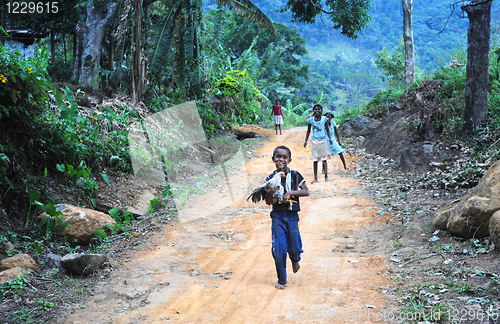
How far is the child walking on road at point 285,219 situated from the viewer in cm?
422

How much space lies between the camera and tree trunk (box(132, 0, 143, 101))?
10.3 metres

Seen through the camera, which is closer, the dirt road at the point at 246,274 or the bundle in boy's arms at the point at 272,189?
the dirt road at the point at 246,274

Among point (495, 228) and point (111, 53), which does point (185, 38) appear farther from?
point (495, 228)

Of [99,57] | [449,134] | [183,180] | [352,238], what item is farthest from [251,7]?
[352,238]

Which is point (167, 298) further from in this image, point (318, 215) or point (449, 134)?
point (449, 134)

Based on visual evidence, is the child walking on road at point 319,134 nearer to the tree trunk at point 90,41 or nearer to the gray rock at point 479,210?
the gray rock at point 479,210

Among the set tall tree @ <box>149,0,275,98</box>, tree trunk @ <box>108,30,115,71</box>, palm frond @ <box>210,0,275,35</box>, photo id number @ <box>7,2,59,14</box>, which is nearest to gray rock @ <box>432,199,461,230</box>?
tall tree @ <box>149,0,275,98</box>

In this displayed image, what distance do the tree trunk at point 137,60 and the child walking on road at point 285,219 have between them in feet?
24.1

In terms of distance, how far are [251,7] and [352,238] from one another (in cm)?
815

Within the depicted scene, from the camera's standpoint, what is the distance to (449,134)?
9.84 meters

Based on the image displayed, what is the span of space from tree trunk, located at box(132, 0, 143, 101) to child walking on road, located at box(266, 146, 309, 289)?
734 centimetres

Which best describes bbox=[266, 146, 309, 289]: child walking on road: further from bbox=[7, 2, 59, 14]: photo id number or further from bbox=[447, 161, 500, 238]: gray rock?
bbox=[7, 2, 59, 14]: photo id number

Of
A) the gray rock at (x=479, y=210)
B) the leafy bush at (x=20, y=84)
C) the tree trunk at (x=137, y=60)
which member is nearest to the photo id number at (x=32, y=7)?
the tree trunk at (x=137, y=60)

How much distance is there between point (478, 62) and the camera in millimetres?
9023
